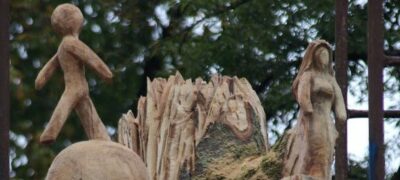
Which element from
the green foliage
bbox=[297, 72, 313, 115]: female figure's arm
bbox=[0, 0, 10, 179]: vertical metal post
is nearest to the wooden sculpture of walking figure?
bbox=[297, 72, 313, 115]: female figure's arm

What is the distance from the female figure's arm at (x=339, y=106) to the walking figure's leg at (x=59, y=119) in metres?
2.27

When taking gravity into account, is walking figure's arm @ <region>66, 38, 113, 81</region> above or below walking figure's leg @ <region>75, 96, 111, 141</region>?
above

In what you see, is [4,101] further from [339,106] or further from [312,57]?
[339,106]

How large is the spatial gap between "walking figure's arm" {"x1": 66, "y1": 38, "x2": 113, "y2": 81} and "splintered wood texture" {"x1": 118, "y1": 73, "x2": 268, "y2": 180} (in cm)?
310

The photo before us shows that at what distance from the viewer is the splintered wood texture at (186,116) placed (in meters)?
26.6

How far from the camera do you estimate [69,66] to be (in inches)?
934

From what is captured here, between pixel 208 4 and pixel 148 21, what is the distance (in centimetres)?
163

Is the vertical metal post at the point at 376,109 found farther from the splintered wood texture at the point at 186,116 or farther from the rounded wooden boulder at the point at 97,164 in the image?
the rounded wooden boulder at the point at 97,164

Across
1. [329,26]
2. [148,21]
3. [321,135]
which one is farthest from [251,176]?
[148,21]

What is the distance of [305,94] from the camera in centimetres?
2433

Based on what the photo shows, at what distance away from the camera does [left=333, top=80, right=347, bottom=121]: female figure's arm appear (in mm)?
24358

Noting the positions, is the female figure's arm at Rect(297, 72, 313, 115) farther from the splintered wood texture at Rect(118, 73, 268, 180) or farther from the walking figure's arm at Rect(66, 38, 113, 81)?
the splintered wood texture at Rect(118, 73, 268, 180)

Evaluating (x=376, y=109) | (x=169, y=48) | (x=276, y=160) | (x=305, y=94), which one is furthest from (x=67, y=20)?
(x=169, y=48)

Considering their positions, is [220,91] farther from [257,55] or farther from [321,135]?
[257,55]
